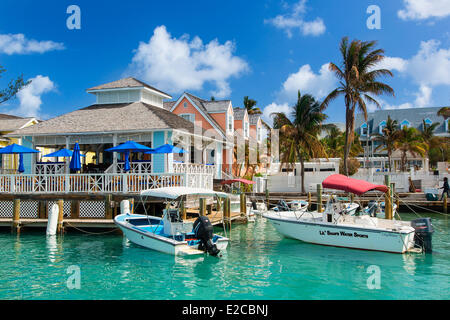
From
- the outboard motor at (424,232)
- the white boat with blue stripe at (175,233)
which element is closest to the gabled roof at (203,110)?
the white boat with blue stripe at (175,233)

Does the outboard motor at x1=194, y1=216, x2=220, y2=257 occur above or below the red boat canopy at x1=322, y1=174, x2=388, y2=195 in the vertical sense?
below

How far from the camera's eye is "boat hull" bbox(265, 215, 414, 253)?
48.7ft

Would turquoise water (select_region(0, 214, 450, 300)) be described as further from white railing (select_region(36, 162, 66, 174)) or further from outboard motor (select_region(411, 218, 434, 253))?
white railing (select_region(36, 162, 66, 174))

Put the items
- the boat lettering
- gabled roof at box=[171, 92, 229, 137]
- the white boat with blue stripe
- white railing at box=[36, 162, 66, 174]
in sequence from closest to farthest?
the white boat with blue stripe < the boat lettering < white railing at box=[36, 162, 66, 174] < gabled roof at box=[171, 92, 229, 137]

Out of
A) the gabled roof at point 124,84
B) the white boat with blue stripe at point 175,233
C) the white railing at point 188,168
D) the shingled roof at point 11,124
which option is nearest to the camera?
the white boat with blue stripe at point 175,233

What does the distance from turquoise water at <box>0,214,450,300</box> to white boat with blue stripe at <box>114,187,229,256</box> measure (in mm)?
373

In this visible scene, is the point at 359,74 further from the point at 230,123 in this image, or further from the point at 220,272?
the point at 220,272

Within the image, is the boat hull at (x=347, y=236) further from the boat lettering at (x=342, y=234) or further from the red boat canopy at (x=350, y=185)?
the red boat canopy at (x=350, y=185)

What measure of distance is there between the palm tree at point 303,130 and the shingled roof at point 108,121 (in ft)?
48.1

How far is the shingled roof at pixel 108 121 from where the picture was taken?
22797 millimetres

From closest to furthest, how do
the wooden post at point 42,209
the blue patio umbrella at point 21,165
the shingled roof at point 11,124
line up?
the wooden post at point 42,209, the blue patio umbrella at point 21,165, the shingled roof at point 11,124

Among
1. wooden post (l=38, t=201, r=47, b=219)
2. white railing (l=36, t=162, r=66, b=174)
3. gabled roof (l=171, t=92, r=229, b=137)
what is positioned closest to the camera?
wooden post (l=38, t=201, r=47, b=219)

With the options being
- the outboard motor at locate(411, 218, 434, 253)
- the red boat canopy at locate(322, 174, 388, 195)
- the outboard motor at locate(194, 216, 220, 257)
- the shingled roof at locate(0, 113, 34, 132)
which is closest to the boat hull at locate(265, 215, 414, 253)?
the outboard motor at locate(411, 218, 434, 253)
